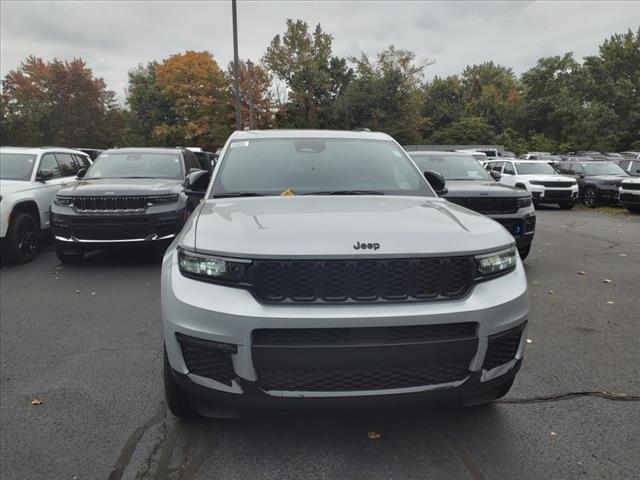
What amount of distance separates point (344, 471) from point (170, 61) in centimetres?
5062

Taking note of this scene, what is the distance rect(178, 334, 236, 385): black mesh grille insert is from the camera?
2373mm

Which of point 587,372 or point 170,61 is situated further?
point 170,61

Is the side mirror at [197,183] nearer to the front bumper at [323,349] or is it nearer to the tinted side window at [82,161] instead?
the front bumper at [323,349]

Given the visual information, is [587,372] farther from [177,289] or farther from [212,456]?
[177,289]

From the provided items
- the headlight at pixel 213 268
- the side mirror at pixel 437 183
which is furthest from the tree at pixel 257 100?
the headlight at pixel 213 268

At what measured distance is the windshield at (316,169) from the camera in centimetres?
365

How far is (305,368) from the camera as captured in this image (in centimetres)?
→ 233

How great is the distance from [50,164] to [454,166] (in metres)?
7.49

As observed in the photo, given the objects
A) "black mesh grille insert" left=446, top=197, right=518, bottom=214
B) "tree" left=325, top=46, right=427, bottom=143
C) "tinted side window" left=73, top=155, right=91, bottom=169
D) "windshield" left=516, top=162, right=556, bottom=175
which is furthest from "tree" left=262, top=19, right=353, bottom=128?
"black mesh grille insert" left=446, top=197, right=518, bottom=214

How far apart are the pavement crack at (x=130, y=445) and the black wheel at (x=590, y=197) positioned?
61.1 ft

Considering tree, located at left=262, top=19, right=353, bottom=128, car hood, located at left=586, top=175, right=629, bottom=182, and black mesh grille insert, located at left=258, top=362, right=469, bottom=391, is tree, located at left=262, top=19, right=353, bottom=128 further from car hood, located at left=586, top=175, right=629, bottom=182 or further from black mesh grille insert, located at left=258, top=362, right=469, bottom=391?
black mesh grille insert, located at left=258, top=362, right=469, bottom=391

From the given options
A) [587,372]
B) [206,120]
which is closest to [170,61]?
[206,120]

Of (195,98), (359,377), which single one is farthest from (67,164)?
(195,98)

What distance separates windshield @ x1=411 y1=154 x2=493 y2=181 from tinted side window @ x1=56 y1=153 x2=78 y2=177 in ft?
22.2
